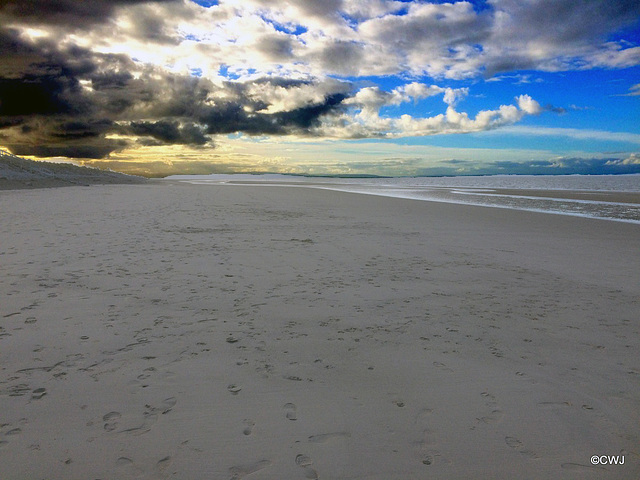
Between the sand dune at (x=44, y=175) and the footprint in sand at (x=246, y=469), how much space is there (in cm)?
4218

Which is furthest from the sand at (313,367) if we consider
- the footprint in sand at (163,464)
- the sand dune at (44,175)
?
the sand dune at (44,175)

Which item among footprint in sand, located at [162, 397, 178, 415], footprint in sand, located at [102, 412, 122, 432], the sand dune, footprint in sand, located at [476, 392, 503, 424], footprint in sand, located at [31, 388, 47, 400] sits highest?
the sand dune

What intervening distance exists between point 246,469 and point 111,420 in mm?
1260

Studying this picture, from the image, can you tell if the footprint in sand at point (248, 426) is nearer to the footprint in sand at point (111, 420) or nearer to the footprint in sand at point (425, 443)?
the footprint in sand at point (111, 420)

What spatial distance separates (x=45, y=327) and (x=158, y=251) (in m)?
4.65

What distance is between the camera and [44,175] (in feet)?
148

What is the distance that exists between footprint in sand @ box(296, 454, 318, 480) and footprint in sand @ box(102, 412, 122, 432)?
1498mm

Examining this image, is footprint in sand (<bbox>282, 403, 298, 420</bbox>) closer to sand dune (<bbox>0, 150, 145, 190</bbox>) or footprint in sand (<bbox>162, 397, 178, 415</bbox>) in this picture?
footprint in sand (<bbox>162, 397, 178, 415</bbox>)

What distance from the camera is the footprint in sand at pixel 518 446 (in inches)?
115

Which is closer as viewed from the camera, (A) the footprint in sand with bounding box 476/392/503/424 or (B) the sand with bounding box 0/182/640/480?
(B) the sand with bounding box 0/182/640/480

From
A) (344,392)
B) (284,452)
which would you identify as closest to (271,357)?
(344,392)

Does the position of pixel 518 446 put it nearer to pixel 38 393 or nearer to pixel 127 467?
pixel 127 467

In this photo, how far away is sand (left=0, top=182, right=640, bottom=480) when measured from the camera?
2.86 m

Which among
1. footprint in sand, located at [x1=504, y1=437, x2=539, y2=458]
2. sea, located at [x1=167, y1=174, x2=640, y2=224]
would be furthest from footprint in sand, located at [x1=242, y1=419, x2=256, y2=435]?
sea, located at [x1=167, y1=174, x2=640, y2=224]
